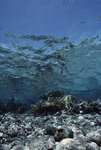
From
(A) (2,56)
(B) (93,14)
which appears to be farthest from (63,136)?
(A) (2,56)

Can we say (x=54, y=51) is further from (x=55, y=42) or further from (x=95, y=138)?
(x=95, y=138)

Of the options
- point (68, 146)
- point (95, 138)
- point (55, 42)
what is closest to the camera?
point (68, 146)

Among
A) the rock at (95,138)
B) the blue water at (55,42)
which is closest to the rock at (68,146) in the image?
the rock at (95,138)

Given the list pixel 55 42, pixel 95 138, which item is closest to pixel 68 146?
pixel 95 138

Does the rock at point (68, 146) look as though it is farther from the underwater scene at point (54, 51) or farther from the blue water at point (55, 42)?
the blue water at point (55, 42)

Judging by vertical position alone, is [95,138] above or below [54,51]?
below

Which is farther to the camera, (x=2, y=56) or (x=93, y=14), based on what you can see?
A: (x=2, y=56)

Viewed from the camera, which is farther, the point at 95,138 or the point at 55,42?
the point at 55,42

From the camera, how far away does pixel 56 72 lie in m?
20.3

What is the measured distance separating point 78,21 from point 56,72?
11.6m

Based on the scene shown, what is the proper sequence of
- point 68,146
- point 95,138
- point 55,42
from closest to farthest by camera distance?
point 68,146 → point 95,138 → point 55,42

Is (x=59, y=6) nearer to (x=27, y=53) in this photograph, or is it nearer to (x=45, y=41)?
(x=45, y=41)

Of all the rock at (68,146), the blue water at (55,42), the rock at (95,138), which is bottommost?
the rock at (95,138)

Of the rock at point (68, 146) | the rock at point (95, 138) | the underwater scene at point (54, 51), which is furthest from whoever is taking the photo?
the underwater scene at point (54, 51)
